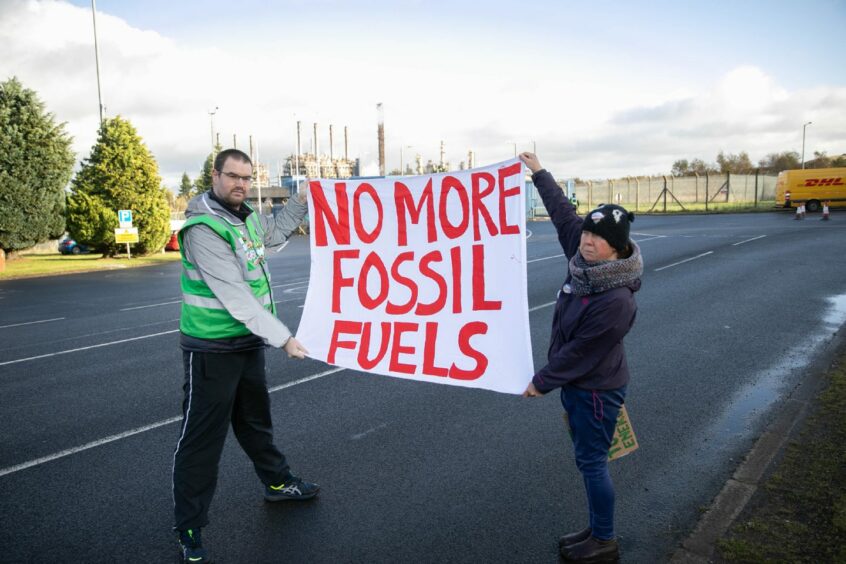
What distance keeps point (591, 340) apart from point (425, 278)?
3.99 ft

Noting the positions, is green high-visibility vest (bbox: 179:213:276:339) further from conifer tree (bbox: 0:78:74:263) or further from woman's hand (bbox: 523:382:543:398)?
conifer tree (bbox: 0:78:74:263)

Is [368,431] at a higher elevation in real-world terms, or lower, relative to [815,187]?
lower

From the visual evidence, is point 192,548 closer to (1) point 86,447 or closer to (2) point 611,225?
(1) point 86,447

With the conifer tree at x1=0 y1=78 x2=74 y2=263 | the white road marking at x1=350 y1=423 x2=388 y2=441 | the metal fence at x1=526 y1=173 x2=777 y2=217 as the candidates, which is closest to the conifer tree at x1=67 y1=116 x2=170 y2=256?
the conifer tree at x1=0 y1=78 x2=74 y2=263

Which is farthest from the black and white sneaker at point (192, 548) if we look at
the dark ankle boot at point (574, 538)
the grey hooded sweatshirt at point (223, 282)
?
the dark ankle boot at point (574, 538)

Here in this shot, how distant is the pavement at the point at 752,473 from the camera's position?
336 cm

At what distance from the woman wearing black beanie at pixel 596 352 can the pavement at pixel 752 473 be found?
0.48 m

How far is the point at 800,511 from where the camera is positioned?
3.58 metres

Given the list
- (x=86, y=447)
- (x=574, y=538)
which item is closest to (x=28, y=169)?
(x=86, y=447)

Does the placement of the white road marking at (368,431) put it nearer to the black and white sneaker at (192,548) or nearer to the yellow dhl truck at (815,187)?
the black and white sneaker at (192,548)

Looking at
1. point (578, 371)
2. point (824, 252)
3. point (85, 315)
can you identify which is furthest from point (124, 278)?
point (824, 252)

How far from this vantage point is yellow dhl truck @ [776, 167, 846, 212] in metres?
38.5

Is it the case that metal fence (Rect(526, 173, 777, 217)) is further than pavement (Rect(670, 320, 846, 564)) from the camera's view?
Yes

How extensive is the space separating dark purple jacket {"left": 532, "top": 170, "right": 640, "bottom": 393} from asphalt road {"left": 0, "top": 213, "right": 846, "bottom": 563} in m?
1.03
